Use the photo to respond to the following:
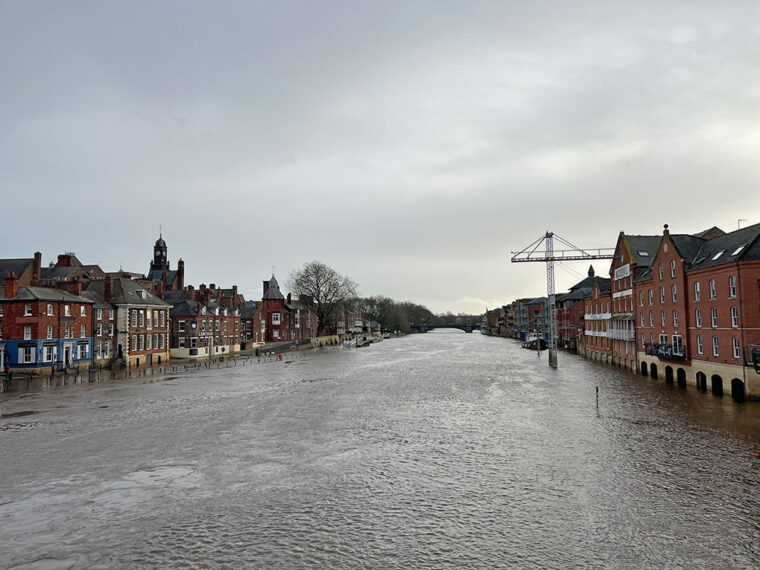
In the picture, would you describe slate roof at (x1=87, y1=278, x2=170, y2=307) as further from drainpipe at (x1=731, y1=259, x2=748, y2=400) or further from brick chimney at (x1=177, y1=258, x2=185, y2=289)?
drainpipe at (x1=731, y1=259, x2=748, y2=400)

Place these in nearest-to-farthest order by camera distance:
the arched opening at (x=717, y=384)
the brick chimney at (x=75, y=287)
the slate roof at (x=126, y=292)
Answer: the arched opening at (x=717, y=384)
the brick chimney at (x=75, y=287)
the slate roof at (x=126, y=292)

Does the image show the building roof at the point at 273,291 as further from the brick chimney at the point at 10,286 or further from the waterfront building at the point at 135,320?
the brick chimney at the point at 10,286

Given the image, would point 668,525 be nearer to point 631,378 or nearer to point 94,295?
point 631,378

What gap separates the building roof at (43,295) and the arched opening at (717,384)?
62.8 m

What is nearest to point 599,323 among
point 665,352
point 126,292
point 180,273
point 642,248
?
Answer: point 642,248

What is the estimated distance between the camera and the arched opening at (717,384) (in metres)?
38.8

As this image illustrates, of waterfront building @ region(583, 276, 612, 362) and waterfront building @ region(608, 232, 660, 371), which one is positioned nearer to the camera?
waterfront building @ region(608, 232, 660, 371)

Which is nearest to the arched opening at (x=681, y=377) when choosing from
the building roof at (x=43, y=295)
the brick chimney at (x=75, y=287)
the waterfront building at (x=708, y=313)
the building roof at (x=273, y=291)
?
the waterfront building at (x=708, y=313)

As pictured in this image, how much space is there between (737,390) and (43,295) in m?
64.0

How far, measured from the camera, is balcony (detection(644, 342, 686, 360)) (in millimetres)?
44906

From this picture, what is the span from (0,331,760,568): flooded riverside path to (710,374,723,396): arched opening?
3.33 metres

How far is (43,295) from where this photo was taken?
55344 millimetres

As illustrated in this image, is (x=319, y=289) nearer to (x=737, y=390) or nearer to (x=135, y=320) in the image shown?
(x=135, y=320)

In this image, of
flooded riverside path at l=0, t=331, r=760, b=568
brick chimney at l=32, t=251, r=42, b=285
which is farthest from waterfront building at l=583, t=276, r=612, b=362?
brick chimney at l=32, t=251, r=42, b=285
